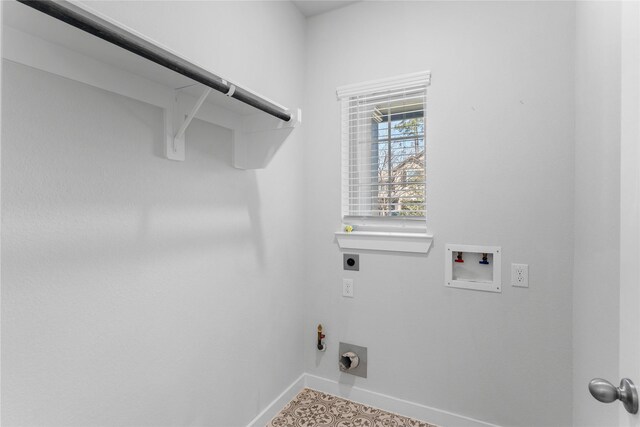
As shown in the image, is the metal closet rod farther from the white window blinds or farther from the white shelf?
the white window blinds

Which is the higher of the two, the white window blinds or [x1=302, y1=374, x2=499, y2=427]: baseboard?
the white window blinds

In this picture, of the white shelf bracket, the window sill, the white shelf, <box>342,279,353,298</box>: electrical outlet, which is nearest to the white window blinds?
the window sill

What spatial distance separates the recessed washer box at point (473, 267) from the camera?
1.67 metres

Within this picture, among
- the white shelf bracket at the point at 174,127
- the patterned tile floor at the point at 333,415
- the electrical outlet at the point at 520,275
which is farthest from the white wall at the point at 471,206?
the white shelf bracket at the point at 174,127

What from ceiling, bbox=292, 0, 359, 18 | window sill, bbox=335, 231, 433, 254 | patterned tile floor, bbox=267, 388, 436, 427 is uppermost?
ceiling, bbox=292, 0, 359, 18

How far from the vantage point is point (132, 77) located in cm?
107

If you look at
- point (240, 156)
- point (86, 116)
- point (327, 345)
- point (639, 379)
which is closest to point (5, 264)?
point (86, 116)

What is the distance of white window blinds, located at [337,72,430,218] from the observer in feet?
6.20

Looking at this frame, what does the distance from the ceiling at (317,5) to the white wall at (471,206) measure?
5cm

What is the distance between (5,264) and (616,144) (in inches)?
62.1

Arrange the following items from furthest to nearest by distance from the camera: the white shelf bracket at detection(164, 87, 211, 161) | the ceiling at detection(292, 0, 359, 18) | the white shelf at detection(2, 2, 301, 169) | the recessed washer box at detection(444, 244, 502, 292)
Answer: the ceiling at detection(292, 0, 359, 18), the recessed washer box at detection(444, 244, 502, 292), the white shelf bracket at detection(164, 87, 211, 161), the white shelf at detection(2, 2, 301, 169)

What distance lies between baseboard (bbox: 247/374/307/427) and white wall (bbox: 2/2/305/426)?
0.20 feet

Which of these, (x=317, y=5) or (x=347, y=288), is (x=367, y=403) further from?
(x=317, y=5)

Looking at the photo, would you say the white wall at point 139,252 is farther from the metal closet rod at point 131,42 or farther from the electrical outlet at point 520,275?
the electrical outlet at point 520,275
